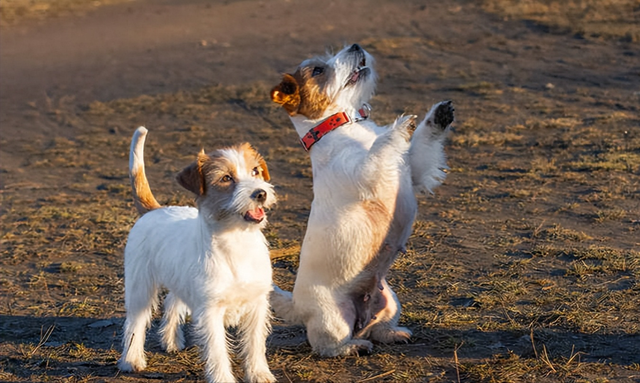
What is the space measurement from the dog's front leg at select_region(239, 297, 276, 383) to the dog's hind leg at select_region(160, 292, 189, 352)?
804mm

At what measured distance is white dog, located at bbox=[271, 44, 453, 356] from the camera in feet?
17.1

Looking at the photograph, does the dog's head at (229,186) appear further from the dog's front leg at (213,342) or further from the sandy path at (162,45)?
the sandy path at (162,45)

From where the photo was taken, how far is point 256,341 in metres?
4.85

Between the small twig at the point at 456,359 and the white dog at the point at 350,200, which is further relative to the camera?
the white dog at the point at 350,200

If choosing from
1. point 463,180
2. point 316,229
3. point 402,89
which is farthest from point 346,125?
point 402,89

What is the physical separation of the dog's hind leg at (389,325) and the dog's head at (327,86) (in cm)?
114

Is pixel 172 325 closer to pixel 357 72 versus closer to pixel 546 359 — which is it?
pixel 357 72

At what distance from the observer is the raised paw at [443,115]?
519 centimetres

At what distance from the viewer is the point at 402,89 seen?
13.6 meters

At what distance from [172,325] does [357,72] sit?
199 cm

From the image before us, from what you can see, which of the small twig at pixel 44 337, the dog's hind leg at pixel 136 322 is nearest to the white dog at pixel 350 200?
the dog's hind leg at pixel 136 322

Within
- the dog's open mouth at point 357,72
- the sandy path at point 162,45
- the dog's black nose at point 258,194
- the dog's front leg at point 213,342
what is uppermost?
the dog's open mouth at point 357,72

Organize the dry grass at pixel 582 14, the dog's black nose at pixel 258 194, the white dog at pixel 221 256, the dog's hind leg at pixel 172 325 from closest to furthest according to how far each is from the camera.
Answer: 1. the dog's black nose at pixel 258 194
2. the white dog at pixel 221 256
3. the dog's hind leg at pixel 172 325
4. the dry grass at pixel 582 14

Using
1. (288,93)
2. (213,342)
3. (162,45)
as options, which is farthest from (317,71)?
(162,45)
